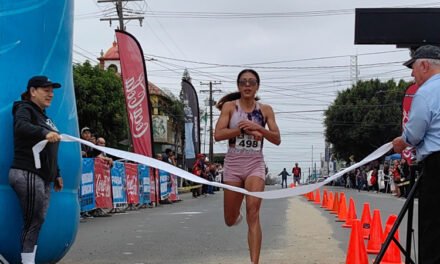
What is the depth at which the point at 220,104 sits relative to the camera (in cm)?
623

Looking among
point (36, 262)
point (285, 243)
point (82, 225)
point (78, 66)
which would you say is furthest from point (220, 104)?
point (78, 66)

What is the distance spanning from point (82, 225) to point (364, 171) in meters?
34.1

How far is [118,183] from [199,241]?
721 cm

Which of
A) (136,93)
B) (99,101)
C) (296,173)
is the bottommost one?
(296,173)

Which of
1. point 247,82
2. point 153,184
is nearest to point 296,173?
point 153,184

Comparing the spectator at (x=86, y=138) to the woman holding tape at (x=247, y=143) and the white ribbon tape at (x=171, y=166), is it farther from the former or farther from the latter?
the white ribbon tape at (x=171, y=166)

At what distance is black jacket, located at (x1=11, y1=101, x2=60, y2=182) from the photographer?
16.9 feet

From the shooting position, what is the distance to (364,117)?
6103 cm

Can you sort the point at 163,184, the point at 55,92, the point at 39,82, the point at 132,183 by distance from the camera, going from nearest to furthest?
1. the point at 39,82
2. the point at 55,92
3. the point at 132,183
4. the point at 163,184

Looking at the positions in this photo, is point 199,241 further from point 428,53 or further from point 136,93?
point 136,93

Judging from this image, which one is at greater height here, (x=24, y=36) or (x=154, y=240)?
(x=24, y=36)

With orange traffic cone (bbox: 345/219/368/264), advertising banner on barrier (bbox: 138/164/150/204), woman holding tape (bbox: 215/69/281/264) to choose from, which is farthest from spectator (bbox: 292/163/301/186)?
woman holding tape (bbox: 215/69/281/264)

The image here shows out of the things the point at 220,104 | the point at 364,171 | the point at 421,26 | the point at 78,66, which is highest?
the point at 78,66

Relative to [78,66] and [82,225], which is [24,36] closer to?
[82,225]
